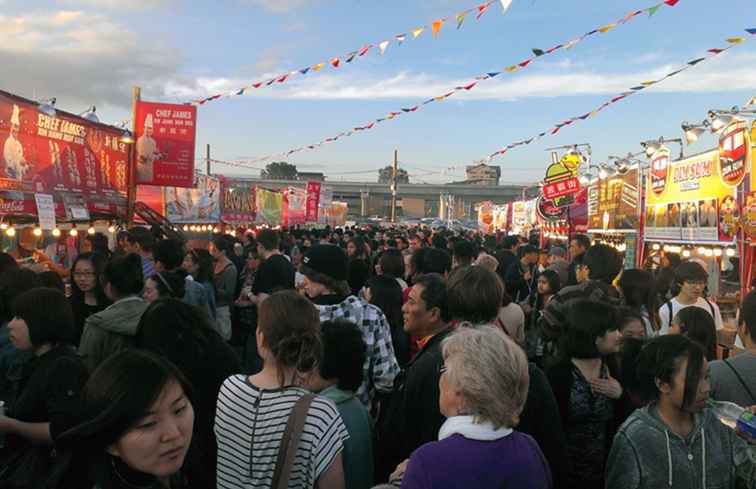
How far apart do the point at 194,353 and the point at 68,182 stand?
35.4 feet

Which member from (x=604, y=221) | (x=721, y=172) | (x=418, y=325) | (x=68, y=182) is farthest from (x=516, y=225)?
(x=418, y=325)

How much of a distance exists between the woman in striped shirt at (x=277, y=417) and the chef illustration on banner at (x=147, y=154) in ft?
42.2

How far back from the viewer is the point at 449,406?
2316mm

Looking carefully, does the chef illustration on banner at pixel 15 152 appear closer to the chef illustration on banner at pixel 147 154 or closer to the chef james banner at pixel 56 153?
the chef james banner at pixel 56 153

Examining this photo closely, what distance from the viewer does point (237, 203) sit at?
2644cm

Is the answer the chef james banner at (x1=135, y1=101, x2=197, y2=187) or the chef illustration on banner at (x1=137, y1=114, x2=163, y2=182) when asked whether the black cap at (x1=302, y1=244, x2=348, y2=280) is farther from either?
the chef illustration on banner at (x1=137, y1=114, x2=163, y2=182)

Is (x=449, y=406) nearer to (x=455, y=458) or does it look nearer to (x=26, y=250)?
(x=455, y=458)

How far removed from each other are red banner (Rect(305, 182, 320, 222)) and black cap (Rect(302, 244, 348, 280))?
28303mm

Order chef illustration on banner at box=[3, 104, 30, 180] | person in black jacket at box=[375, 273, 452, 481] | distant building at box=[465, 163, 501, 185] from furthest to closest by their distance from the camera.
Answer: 1. distant building at box=[465, 163, 501, 185]
2. chef illustration on banner at box=[3, 104, 30, 180]
3. person in black jacket at box=[375, 273, 452, 481]

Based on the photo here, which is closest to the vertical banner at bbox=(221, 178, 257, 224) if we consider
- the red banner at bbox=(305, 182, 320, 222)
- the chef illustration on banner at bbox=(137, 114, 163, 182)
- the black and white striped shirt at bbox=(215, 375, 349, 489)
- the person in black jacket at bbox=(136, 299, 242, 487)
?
the red banner at bbox=(305, 182, 320, 222)

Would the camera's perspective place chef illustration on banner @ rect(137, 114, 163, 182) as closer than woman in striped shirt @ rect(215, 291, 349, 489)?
No

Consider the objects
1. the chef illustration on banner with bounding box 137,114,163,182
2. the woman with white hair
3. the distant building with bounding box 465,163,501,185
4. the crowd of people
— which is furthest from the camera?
the distant building with bounding box 465,163,501,185

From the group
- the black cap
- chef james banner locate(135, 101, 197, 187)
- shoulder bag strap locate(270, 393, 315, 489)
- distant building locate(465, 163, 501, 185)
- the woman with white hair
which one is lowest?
shoulder bag strap locate(270, 393, 315, 489)

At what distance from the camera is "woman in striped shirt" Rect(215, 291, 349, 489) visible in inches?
102
